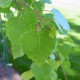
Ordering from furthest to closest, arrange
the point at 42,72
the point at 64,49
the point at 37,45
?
the point at 64,49 < the point at 42,72 < the point at 37,45

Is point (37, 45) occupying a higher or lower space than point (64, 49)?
higher

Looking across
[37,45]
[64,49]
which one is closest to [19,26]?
[37,45]

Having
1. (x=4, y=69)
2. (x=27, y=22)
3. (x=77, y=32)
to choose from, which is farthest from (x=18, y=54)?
(x=77, y=32)

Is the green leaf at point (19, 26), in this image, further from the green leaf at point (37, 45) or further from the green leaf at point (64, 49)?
the green leaf at point (64, 49)

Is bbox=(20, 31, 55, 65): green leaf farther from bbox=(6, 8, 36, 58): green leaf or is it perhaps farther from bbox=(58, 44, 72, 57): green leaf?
bbox=(58, 44, 72, 57): green leaf

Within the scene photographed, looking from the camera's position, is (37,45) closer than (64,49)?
Yes

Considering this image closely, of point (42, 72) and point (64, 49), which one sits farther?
point (64, 49)

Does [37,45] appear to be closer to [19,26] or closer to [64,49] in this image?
[19,26]

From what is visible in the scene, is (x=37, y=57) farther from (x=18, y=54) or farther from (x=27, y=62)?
(x=27, y=62)

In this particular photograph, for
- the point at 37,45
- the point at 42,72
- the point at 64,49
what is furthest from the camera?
the point at 64,49

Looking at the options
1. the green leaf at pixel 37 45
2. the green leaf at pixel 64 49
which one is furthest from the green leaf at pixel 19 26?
the green leaf at pixel 64 49

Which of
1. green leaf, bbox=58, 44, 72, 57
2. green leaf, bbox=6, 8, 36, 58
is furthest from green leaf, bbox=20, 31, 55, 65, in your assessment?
green leaf, bbox=58, 44, 72, 57
